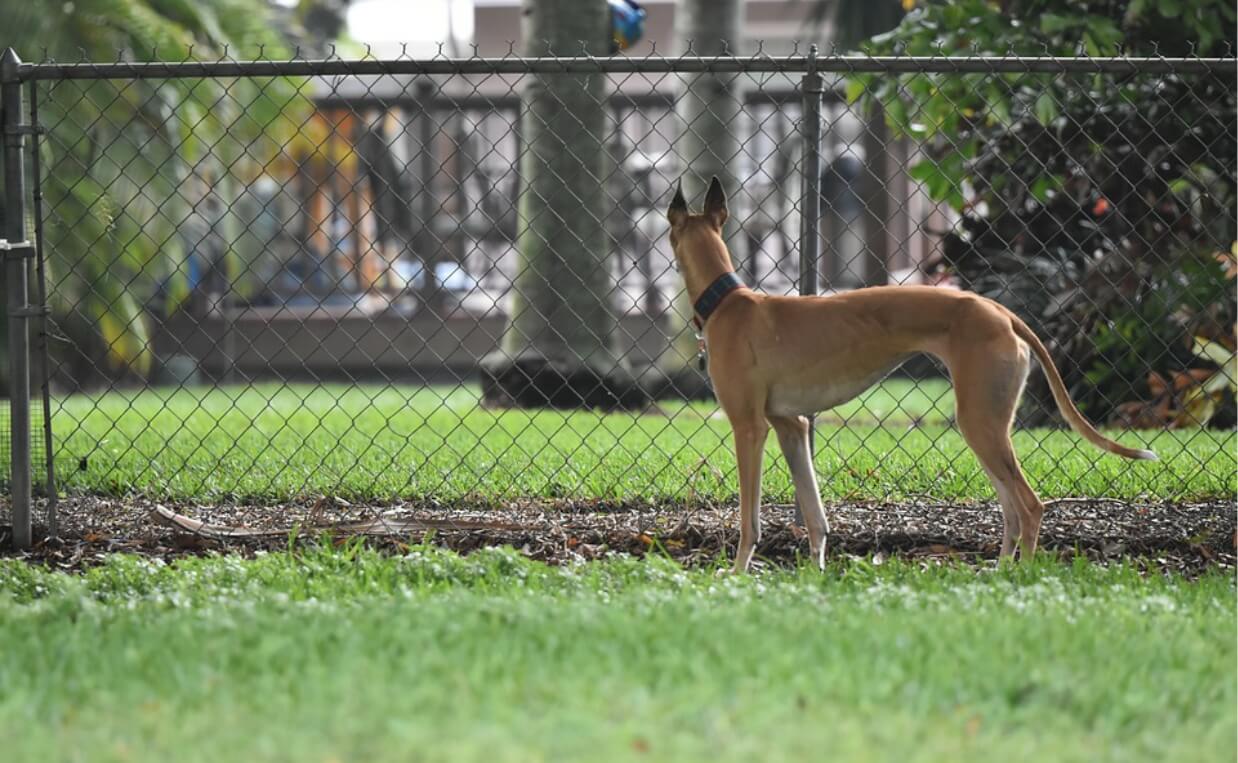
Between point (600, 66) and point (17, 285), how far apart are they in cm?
215

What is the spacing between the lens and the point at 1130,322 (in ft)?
26.8

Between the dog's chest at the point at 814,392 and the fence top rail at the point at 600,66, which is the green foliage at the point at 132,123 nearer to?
the fence top rail at the point at 600,66

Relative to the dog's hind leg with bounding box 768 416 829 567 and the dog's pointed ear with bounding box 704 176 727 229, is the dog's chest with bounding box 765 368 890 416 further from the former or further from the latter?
the dog's pointed ear with bounding box 704 176 727 229

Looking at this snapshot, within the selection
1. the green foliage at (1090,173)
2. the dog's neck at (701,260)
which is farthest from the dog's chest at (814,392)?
the green foliage at (1090,173)

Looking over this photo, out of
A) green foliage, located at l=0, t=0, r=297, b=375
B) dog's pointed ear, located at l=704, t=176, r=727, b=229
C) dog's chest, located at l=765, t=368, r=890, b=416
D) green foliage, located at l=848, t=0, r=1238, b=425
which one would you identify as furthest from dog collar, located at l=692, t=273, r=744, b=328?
green foliage, located at l=0, t=0, r=297, b=375

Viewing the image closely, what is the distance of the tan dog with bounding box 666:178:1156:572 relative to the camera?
4.10 metres

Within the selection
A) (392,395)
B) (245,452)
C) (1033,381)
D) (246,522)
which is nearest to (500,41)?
(392,395)

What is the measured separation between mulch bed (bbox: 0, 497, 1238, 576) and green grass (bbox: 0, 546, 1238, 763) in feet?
1.92

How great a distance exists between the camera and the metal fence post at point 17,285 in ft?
15.5

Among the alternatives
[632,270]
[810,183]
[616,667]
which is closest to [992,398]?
[810,183]

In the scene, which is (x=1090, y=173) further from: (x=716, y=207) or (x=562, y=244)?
(x=716, y=207)

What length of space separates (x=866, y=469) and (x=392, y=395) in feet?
24.4

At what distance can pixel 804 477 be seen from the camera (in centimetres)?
453

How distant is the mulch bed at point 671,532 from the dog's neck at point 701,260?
0.90 meters
